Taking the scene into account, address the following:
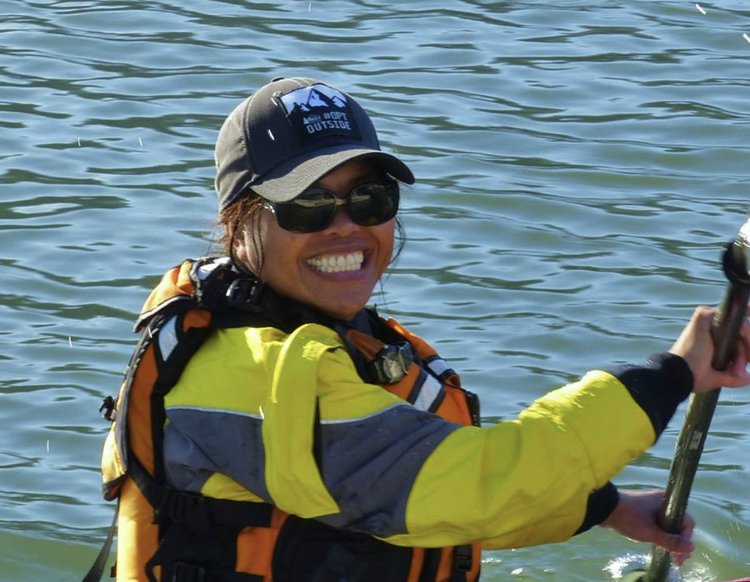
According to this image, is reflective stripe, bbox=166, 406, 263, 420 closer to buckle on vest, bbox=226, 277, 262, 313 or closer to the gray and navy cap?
buckle on vest, bbox=226, 277, 262, 313

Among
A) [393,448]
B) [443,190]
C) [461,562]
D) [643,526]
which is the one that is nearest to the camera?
[393,448]

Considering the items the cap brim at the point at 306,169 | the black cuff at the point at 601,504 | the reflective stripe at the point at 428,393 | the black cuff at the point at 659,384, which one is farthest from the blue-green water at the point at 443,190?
the cap brim at the point at 306,169

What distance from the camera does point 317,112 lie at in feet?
10.7

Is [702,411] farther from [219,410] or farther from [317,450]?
[219,410]

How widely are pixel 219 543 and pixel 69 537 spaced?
2.24m

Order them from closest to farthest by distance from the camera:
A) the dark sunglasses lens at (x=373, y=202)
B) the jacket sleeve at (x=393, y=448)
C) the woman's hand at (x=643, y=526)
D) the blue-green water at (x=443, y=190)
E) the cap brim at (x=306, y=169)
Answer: the jacket sleeve at (x=393, y=448) → the cap brim at (x=306, y=169) → the dark sunglasses lens at (x=373, y=202) → the woman's hand at (x=643, y=526) → the blue-green water at (x=443, y=190)

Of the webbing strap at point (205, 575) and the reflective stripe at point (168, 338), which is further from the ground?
the reflective stripe at point (168, 338)

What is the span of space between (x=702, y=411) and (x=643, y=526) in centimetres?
31

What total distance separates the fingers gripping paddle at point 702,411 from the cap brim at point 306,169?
0.68 m

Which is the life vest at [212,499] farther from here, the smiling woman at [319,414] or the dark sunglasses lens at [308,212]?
the dark sunglasses lens at [308,212]

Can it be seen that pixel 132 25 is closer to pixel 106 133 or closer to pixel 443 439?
pixel 106 133

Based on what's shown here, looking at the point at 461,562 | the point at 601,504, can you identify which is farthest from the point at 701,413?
the point at 461,562

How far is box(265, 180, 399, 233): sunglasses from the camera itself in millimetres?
3191

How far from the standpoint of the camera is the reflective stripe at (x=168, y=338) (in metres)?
3.10
